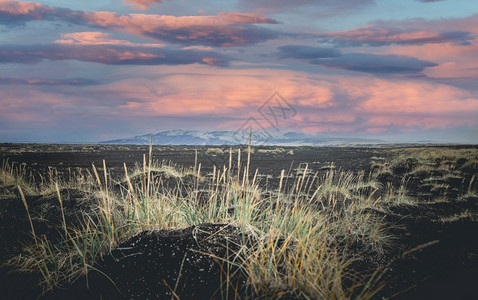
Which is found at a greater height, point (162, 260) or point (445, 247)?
point (162, 260)

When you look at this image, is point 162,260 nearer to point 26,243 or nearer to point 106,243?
point 106,243

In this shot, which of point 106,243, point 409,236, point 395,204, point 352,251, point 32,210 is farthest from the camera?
point 395,204

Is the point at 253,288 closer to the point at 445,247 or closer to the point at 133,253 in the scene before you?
the point at 133,253

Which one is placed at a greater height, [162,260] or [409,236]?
[162,260]

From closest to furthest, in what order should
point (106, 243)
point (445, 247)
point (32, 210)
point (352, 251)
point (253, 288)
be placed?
1. point (253, 288)
2. point (106, 243)
3. point (352, 251)
4. point (445, 247)
5. point (32, 210)

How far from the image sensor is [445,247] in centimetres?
432

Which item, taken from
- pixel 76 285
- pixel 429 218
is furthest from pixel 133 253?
pixel 429 218

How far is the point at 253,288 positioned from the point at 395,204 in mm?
6687

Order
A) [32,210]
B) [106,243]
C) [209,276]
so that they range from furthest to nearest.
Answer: [32,210]
[106,243]
[209,276]

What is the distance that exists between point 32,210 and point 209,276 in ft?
14.4

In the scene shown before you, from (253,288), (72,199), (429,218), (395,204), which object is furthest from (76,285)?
(395,204)

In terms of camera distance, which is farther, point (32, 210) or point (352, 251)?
point (32, 210)

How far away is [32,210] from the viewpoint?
18.2 feet

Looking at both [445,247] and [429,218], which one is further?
[429,218]
